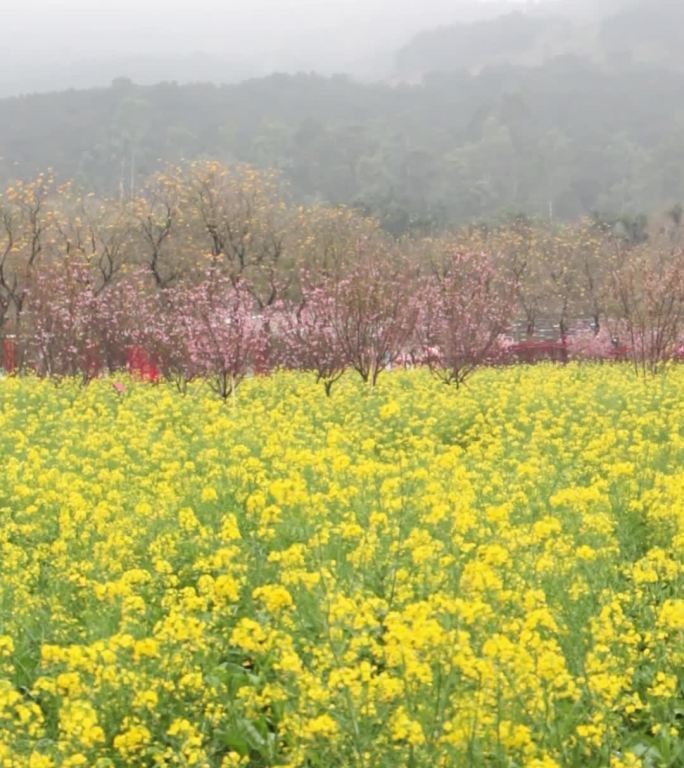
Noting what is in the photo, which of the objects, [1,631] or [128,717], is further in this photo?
[1,631]

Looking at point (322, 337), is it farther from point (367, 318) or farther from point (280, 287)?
point (280, 287)

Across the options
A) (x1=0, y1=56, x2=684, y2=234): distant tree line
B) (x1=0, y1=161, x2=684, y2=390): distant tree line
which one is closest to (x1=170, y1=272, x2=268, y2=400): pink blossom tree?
(x1=0, y1=161, x2=684, y2=390): distant tree line

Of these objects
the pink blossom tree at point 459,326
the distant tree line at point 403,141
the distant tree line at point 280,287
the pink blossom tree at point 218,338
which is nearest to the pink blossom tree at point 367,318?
the distant tree line at point 280,287

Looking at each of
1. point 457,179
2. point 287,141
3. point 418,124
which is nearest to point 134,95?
point 287,141

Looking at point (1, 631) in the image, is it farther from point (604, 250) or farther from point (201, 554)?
point (604, 250)

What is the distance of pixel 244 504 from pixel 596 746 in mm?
5016

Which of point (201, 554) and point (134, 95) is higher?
point (134, 95)

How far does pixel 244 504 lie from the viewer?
916cm

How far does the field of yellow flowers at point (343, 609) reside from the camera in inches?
167

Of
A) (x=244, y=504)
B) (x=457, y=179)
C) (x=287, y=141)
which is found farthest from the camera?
(x=287, y=141)

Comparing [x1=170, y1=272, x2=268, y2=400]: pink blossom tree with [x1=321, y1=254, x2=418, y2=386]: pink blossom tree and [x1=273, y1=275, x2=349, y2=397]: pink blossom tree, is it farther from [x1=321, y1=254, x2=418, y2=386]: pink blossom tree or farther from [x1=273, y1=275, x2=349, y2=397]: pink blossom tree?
[x1=321, y1=254, x2=418, y2=386]: pink blossom tree

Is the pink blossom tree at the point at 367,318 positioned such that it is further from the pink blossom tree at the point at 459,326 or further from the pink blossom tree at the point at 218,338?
the pink blossom tree at the point at 218,338

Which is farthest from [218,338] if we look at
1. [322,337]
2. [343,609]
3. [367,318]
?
[343,609]

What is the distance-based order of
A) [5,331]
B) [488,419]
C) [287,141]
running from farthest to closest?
[287,141]
[5,331]
[488,419]
